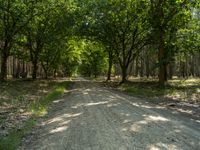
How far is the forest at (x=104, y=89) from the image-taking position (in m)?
10.7

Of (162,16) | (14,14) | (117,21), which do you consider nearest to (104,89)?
(162,16)

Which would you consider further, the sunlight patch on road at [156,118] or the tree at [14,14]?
the tree at [14,14]

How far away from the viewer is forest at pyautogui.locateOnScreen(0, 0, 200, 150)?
10.7 m

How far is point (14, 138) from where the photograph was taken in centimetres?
1047

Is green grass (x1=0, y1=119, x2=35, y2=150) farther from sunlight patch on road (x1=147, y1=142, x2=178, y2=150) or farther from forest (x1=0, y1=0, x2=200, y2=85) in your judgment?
forest (x1=0, y1=0, x2=200, y2=85)

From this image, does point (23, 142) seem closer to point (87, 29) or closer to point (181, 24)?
point (181, 24)

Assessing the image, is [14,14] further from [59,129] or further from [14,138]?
[14,138]

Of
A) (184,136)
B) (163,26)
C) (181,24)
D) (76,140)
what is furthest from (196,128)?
(181,24)

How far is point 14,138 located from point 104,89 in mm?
22332

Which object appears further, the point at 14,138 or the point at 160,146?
the point at 14,138

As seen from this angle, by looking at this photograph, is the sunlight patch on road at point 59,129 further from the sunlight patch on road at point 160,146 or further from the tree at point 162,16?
the tree at point 162,16

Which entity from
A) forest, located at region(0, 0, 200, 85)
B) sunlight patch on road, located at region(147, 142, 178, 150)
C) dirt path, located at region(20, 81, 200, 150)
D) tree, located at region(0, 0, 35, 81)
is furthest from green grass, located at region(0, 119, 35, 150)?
tree, located at region(0, 0, 35, 81)

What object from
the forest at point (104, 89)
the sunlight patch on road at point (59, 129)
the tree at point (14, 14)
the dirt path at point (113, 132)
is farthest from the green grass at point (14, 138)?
the tree at point (14, 14)

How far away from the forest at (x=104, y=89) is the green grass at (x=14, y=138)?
0.03 meters
